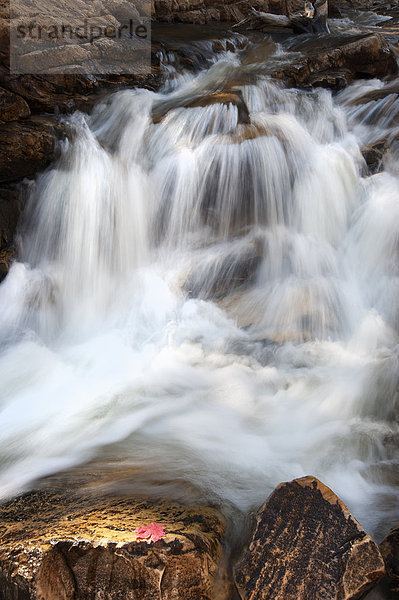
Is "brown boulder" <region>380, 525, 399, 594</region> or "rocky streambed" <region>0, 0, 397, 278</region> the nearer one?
"brown boulder" <region>380, 525, 399, 594</region>

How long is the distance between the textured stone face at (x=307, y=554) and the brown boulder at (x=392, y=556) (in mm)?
238

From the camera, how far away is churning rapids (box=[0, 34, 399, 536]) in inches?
133

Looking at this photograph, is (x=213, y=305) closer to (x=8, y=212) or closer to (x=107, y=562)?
(x=8, y=212)

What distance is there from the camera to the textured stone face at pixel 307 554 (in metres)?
2.13

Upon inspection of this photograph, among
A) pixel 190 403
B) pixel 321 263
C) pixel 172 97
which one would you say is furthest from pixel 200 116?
pixel 190 403

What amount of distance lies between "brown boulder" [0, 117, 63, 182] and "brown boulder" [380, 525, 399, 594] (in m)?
5.40

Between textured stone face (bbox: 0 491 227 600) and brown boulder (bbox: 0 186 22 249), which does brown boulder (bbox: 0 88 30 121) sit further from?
textured stone face (bbox: 0 491 227 600)

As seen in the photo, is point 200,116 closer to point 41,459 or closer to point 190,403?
point 190,403

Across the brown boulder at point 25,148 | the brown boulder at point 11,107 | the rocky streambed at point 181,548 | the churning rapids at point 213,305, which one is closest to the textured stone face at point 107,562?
the rocky streambed at point 181,548

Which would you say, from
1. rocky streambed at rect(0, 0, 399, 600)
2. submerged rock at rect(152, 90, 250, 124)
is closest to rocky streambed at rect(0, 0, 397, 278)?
submerged rock at rect(152, 90, 250, 124)

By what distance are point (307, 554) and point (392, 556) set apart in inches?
21.0

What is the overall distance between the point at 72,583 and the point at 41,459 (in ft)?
4.46

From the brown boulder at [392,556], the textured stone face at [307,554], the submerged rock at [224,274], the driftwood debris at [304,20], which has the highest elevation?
the driftwood debris at [304,20]

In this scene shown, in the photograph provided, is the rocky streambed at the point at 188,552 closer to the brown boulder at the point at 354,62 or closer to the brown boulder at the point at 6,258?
the brown boulder at the point at 6,258
